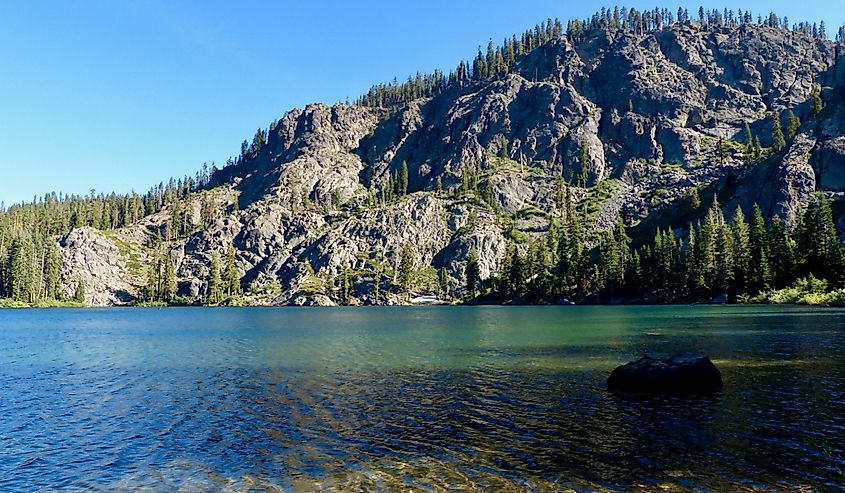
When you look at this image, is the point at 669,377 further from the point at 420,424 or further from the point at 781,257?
the point at 781,257

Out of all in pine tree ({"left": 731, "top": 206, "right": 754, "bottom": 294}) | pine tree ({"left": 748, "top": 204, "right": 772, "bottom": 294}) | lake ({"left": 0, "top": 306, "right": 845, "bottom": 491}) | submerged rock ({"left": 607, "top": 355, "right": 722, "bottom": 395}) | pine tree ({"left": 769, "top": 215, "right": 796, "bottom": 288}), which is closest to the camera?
lake ({"left": 0, "top": 306, "right": 845, "bottom": 491})

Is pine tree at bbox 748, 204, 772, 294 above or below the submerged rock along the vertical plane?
above

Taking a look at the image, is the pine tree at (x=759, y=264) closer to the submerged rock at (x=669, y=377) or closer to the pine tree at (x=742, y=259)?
the pine tree at (x=742, y=259)

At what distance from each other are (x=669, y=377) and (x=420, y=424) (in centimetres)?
1590

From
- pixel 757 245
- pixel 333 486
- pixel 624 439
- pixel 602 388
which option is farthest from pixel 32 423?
pixel 757 245

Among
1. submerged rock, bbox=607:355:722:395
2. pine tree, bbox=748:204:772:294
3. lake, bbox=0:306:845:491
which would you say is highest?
pine tree, bbox=748:204:772:294

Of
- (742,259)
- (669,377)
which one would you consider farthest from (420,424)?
(742,259)

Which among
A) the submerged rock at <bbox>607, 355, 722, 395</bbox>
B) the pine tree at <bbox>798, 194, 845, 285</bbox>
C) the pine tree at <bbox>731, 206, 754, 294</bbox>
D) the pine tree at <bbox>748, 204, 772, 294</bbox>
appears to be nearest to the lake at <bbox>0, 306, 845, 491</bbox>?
the submerged rock at <bbox>607, 355, 722, 395</bbox>

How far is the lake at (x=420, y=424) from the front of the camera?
19750 mm

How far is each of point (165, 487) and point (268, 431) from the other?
7762 mm

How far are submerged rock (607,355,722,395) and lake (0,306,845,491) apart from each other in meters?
1.43

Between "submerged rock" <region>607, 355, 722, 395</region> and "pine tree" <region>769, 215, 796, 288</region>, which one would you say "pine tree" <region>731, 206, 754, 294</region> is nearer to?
"pine tree" <region>769, 215, 796, 288</region>

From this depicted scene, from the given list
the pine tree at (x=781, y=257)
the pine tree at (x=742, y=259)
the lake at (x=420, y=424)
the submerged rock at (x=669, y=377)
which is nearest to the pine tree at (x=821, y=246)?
the pine tree at (x=781, y=257)

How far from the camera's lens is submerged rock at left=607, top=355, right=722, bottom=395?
1302 inches
